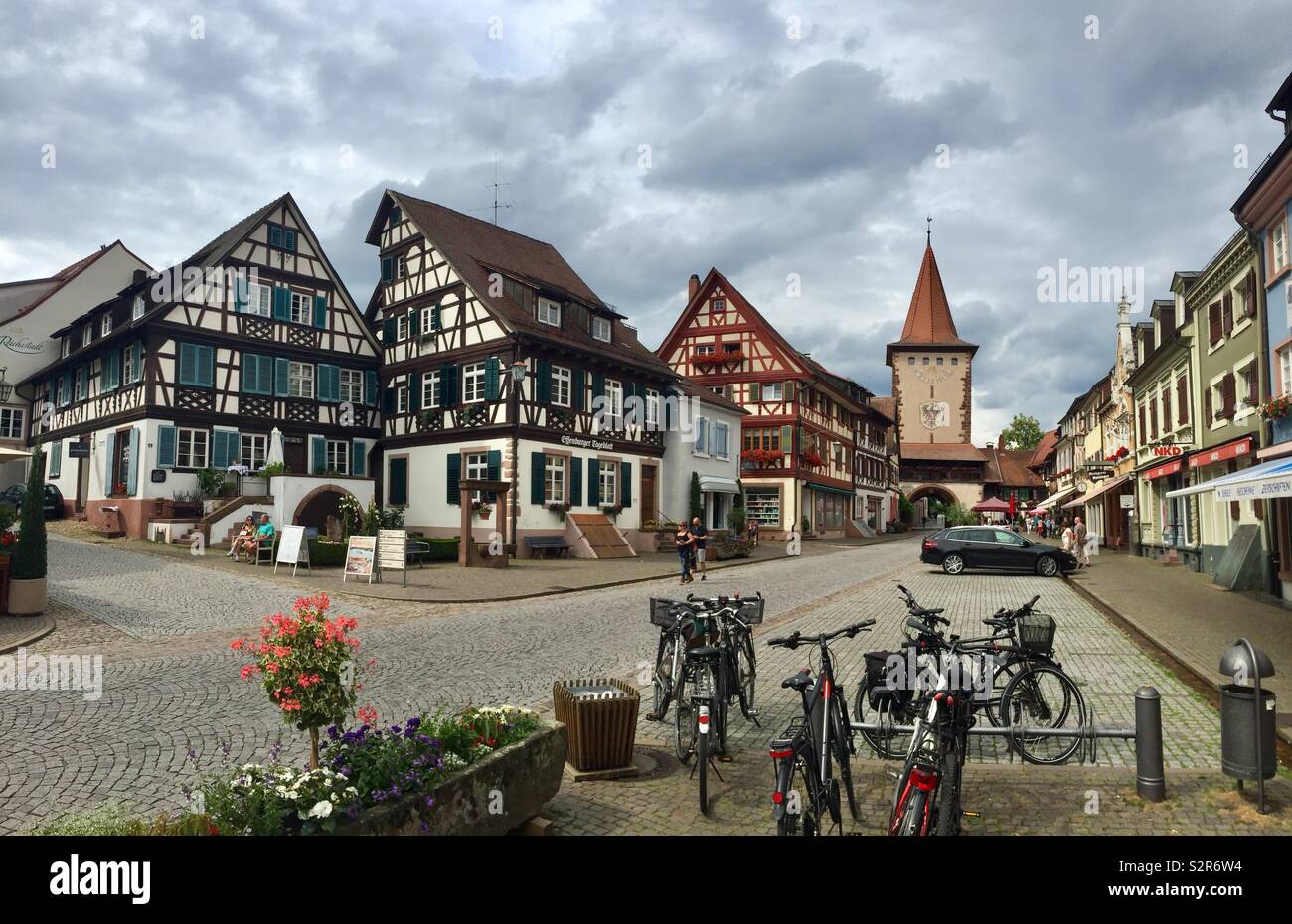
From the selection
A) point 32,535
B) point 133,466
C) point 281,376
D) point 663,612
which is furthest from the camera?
point 281,376

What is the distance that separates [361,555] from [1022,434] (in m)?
108

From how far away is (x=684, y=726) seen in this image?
655cm

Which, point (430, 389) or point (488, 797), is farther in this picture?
point (430, 389)

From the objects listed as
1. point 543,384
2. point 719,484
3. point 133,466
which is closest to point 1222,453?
point 543,384

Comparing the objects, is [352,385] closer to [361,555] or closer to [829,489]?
[361,555]

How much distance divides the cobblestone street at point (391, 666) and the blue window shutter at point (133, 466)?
737cm

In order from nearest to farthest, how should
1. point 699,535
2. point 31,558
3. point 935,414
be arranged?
point 31,558, point 699,535, point 935,414

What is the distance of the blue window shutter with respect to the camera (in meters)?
27.2

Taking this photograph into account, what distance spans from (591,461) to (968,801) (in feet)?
84.8

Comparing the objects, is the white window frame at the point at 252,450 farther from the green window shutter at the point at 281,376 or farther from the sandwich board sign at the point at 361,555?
the sandwich board sign at the point at 361,555

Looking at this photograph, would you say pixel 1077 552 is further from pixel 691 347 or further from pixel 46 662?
pixel 46 662

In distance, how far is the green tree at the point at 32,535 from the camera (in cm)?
1285
